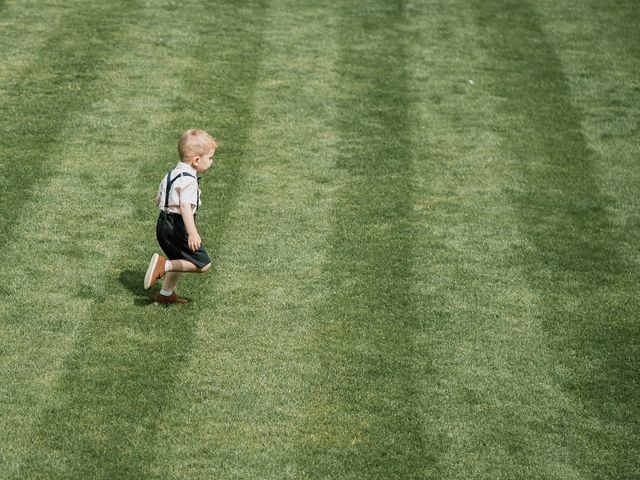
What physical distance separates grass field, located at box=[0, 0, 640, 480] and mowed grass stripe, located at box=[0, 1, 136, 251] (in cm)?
5

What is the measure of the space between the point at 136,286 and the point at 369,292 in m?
2.13

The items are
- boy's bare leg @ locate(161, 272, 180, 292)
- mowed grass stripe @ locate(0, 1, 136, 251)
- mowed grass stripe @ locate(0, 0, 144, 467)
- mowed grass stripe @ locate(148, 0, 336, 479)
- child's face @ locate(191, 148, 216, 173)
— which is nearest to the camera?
mowed grass stripe @ locate(148, 0, 336, 479)

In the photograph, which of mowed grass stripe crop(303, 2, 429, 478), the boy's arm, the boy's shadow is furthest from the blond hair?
mowed grass stripe crop(303, 2, 429, 478)

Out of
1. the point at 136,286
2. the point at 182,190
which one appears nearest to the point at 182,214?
the point at 182,190

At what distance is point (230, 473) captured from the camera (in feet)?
22.9

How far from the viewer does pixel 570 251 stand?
34.2ft

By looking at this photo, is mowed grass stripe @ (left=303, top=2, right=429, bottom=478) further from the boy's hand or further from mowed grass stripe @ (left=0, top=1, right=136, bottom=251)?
mowed grass stripe @ (left=0, top=1, right=136, bottom=251)

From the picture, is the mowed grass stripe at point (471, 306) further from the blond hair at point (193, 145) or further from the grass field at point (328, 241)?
the blond hair at point (193, 145)

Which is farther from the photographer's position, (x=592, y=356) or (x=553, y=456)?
(x=592, y=356)

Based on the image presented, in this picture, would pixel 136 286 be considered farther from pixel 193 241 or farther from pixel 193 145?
pixel 193 145

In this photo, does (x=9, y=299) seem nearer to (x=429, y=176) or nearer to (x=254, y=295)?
(x=254, y=295)

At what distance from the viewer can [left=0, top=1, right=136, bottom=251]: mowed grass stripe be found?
439 inches

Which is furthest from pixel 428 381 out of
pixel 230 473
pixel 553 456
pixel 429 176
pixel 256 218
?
pixel 429 176

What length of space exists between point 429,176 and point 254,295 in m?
3.37
